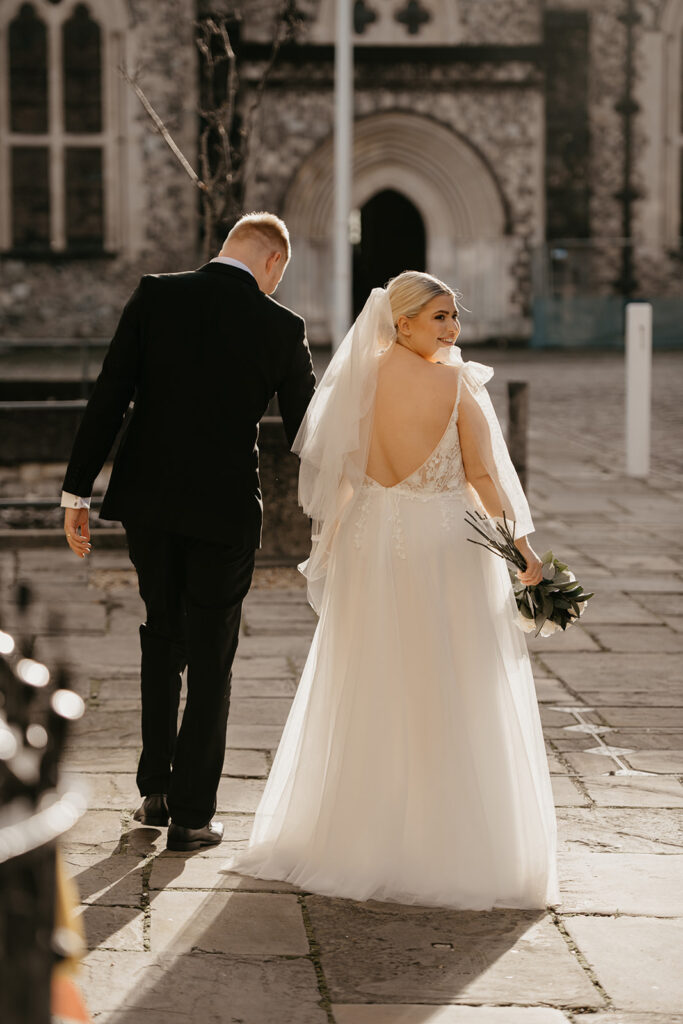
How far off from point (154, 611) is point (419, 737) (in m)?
0.78

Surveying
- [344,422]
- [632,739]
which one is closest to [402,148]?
[632,739]

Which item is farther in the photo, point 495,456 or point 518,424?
point 518,424

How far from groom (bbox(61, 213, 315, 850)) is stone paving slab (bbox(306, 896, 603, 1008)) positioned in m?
0.60

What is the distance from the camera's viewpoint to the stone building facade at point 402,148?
79.8ft

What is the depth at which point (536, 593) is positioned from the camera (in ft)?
13.1

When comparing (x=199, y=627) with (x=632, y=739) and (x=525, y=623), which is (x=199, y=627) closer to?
(x=525, y=623)

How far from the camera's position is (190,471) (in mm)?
4012

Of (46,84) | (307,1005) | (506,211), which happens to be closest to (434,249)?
(506,211)

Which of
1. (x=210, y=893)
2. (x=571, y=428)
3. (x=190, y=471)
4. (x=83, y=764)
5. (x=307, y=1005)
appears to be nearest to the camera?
(x=307, y=1005)

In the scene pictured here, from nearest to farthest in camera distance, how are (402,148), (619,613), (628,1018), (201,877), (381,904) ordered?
1. (628,1018)
2. (381,904)
3. (201,877)
4. (619,613)
5. (402,148)

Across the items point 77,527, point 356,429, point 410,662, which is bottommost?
point 410,662

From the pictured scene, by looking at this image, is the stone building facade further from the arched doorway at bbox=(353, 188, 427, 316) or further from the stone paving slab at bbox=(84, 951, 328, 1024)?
the stone paving slab at bbox=(84, 951, 328, 1024)

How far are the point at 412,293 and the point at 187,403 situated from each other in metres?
0.62

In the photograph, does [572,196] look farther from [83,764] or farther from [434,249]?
[83,764]
